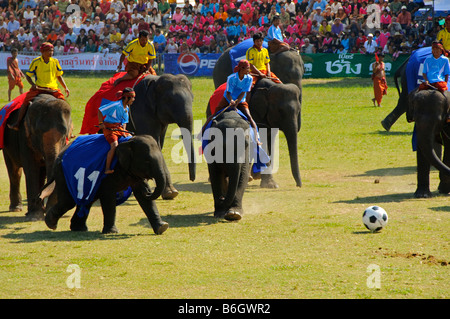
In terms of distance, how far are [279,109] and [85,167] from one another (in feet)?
15.9

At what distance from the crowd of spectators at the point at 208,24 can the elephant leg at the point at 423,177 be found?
17.4m

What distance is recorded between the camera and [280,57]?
18.1m

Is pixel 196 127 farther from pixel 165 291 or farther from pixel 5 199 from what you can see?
pixel 165 291

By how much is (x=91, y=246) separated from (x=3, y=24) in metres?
32.7

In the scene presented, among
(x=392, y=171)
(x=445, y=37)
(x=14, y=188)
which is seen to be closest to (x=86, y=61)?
(x=445, y=37)

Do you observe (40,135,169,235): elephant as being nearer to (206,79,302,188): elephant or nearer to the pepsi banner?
(206,79,302,188): elephant

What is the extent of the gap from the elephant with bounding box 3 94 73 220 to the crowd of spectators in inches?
809

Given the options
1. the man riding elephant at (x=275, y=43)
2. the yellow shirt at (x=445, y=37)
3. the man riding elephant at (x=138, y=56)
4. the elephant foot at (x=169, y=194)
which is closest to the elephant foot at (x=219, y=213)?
the elephant foot at (x=169, y=194)

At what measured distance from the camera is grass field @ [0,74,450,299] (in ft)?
24.5

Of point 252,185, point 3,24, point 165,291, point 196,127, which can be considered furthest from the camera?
point 3,24

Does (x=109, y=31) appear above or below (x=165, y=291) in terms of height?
below

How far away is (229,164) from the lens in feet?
35.6

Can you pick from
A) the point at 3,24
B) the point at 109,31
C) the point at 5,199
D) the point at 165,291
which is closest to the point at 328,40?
the point at 109,31

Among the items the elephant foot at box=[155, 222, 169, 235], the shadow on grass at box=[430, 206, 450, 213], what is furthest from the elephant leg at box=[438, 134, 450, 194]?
the elephant foot at box=[155, 222, 169, 235]
